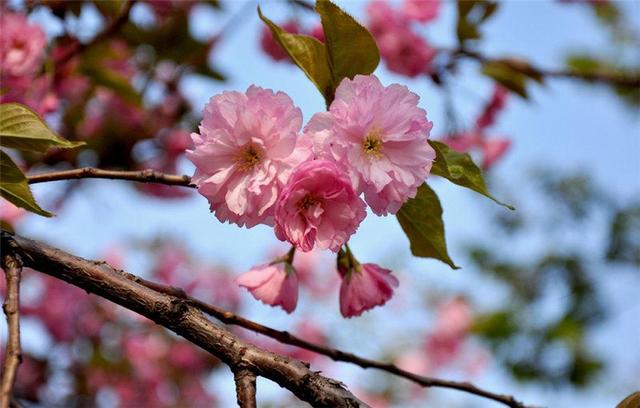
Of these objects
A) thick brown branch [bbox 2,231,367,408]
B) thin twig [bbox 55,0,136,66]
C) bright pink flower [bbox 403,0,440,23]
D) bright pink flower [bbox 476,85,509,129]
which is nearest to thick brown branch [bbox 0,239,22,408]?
thick brown branch [bbox 2,231,367,408]

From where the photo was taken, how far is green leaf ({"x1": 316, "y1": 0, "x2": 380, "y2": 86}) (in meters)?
0.86

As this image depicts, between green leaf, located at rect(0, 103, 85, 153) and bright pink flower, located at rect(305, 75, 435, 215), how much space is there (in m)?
0.25

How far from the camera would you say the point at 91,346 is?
287 centimetres

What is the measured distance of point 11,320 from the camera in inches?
24.2

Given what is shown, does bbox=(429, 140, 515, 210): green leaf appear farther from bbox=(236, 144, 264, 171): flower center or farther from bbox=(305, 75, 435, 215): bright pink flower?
bbox=(236, 144, 264, 171): flower center

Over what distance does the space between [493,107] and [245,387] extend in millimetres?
2080

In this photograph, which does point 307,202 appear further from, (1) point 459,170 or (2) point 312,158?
(1) point 459,170

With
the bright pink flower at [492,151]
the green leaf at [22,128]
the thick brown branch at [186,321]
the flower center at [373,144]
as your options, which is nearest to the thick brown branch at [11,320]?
the thick brown branch at [186,321]

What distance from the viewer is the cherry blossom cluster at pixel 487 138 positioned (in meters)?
2.55

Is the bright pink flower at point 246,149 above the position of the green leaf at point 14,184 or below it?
above

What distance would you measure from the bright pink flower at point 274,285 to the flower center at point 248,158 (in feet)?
0.77

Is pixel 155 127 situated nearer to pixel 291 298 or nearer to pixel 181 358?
pixel 181 358

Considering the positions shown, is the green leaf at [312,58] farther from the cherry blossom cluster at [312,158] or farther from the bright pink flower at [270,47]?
the bright pink flower at [270,47]

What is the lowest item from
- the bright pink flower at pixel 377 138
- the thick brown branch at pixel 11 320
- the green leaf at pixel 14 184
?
the thick brown branch at pixel 11 320
